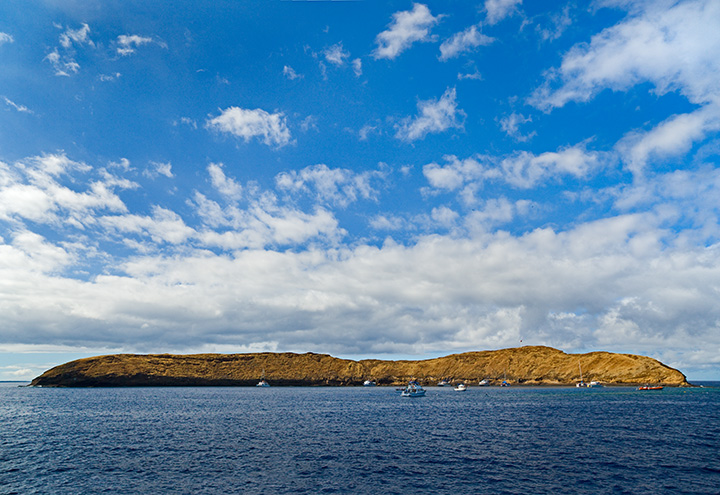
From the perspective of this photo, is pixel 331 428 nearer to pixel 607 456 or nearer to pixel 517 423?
pixel 517 423

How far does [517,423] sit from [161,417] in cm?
6474

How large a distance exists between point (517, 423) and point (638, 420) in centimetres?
2163

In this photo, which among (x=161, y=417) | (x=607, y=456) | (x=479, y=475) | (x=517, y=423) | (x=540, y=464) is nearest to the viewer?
(x=479, y=475)

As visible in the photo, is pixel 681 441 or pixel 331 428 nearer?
pixel 681 441

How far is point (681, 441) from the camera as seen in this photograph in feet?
171

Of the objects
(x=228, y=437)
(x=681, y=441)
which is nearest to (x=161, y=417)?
(x=228, y=437)

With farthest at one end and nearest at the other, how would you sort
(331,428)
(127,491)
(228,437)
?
(331,428) → (228,437) → (127,491)

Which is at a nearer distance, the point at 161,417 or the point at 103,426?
the point at 103,426

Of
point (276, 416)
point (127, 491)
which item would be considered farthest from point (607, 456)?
point (276, 416)

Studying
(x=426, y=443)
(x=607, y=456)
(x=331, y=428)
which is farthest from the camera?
(x=331, y=428)

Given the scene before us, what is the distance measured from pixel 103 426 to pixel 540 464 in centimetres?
6549

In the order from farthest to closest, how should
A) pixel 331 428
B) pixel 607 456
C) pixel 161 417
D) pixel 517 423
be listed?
1. pixel 161 417
2. pixel 517 423
3. pixel 331 428
4. pixel 607 456

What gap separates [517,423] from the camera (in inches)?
2766

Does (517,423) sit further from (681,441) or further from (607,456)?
(607,456)
